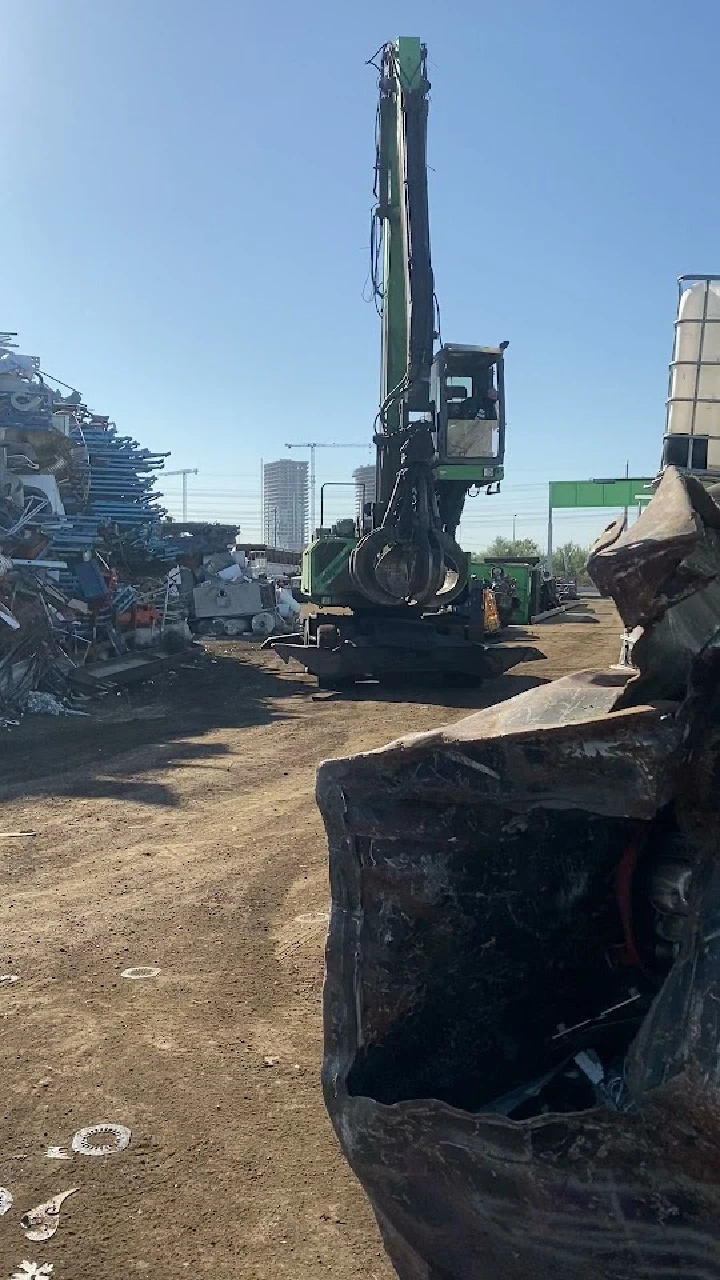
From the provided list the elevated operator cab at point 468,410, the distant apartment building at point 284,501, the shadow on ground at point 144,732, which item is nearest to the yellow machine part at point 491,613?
the shadow on ground at point 144,732

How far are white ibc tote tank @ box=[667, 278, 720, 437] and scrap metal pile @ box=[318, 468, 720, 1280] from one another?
7.84ft

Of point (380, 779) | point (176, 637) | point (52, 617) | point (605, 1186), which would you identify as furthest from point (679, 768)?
point (176, 637)

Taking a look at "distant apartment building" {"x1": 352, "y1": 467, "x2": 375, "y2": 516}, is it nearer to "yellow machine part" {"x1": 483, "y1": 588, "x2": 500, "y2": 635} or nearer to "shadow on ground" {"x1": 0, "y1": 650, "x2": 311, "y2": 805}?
"shadow on ground" {"x1": 0, "y1": 650, "x2": 311, "y2": 805}

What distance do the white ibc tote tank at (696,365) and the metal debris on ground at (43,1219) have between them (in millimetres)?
3432

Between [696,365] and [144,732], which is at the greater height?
[696,365]

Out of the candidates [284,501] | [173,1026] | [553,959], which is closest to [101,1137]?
[173,1026]

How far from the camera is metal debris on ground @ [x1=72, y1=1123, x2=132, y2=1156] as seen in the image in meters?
3.17

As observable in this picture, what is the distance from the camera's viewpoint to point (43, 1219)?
2857 millimetres

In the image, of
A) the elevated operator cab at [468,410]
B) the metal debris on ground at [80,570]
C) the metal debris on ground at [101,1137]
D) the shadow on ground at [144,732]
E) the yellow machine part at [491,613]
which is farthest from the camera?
the yellow machine part at [491,613]

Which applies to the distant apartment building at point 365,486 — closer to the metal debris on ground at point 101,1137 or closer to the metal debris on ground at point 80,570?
the metal debris on ground at point 80,570

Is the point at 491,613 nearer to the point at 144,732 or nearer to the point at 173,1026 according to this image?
the point at 144,732

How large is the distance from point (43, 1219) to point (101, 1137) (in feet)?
1.31

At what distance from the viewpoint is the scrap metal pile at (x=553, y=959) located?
1.72m

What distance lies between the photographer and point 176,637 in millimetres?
19281
